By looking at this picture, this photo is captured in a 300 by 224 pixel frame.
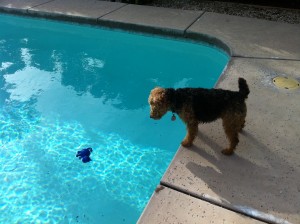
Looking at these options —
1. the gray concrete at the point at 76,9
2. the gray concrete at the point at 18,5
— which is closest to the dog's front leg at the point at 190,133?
the gray concrete at the point at 76,9

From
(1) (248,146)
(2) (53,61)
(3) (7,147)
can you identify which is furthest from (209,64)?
(3) (7,147)

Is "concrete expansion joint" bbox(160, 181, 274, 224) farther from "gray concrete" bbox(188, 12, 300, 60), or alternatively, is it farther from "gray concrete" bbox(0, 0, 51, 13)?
"gray concrete" bbox(0, 0, 51, 13)

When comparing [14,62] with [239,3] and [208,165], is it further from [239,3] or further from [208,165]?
[239,3]

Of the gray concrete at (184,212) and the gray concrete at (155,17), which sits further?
the gray concrete at (155,17)

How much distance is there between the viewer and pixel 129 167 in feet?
12.9

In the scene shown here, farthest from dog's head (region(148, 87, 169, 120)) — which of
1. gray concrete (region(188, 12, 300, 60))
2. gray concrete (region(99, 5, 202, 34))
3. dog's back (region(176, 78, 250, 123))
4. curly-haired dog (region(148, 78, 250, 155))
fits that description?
gray concrete (region(99, 5, 202, 34))

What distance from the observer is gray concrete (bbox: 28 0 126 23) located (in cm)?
729

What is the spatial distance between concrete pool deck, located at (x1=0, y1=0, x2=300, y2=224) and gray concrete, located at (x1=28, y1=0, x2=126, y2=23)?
10.9 feet

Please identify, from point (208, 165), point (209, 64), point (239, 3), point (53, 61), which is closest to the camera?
point (208, 165)

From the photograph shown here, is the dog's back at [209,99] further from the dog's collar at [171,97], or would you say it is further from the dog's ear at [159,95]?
the dog's ear at [159,95]

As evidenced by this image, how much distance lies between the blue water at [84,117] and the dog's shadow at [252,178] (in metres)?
0.98

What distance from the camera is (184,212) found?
2.56 meters

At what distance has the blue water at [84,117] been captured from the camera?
358 cm

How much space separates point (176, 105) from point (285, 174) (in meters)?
1.31
